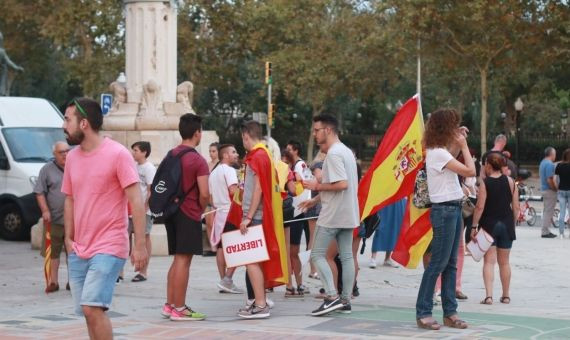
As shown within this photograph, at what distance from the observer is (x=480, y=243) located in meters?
12.2

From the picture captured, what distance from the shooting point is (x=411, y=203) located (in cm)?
1174

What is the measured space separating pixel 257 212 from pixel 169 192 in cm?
87

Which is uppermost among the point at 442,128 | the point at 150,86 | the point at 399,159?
the point at 150,86

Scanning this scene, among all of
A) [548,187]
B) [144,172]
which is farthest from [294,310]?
[548,187]

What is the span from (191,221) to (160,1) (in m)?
8.94

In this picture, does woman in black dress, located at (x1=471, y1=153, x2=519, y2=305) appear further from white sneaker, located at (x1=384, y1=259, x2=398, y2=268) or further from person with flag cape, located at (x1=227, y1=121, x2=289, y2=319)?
white sneaker, located at (x1=384, y1=259, x2=398, y2=268)

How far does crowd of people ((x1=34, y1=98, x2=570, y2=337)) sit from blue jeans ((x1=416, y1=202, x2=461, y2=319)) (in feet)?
0.04

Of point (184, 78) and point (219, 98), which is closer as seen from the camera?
point (184, 78)

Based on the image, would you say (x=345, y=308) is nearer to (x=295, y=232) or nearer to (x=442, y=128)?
(x=442, y=128)

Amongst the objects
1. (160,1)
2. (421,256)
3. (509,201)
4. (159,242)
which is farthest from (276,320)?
(160,1)

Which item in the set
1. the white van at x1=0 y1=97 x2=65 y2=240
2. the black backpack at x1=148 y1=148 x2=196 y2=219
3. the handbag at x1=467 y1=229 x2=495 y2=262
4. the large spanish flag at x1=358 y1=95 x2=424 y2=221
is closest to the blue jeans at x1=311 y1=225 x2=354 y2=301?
the large spanish flag at x1=358 y1=95 x2=424 y2=221

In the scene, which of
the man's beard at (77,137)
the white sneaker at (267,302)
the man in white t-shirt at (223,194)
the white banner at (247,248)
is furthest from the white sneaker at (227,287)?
the man's beard at (77,137)

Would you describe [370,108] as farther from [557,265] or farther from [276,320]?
[276,320]

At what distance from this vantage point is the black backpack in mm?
10875
